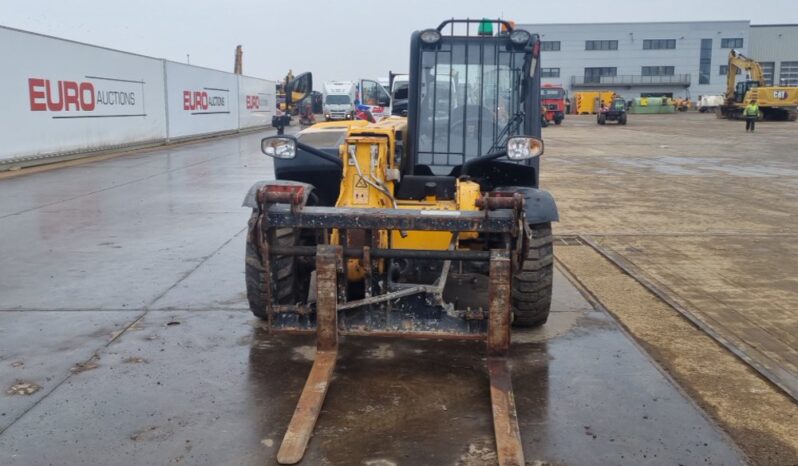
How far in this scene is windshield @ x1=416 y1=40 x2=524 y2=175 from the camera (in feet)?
21.2

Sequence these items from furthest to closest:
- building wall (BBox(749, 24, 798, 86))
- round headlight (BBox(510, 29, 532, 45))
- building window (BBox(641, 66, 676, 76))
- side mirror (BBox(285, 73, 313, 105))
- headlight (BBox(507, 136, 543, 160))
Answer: building wall (BBox(749, 24, 798, 86)) < building window (BBox(641, 66, 676, 76)) < side mirror (BBox(285, 73, 313, 105)) < round headlight (BBox(510, 29, 532, 45)) < headlight (BBox(507, 136, 543, 160))

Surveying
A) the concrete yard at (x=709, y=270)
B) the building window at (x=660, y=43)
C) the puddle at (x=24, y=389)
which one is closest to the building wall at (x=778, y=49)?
the building window at (x=660, y=43)

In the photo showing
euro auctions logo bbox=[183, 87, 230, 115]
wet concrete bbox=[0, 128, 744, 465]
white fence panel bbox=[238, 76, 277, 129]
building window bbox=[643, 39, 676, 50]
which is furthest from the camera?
building window bbox=[643, 39, 676, 50]

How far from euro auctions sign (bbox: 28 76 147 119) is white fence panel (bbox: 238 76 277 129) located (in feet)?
45.2

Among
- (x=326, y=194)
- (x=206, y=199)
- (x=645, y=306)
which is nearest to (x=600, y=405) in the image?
(x=645, y=306)

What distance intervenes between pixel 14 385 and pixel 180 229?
5690 millimetres

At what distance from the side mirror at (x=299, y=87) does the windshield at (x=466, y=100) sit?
115 cm

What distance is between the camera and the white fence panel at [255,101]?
4025 cm

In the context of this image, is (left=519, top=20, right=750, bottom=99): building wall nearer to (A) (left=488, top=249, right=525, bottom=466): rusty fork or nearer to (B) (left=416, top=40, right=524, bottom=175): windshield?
(B) (left=416, top=40, right=524, bottom=175): windshield

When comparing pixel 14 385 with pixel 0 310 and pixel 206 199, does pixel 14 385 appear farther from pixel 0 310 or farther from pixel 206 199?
pixel 206 199

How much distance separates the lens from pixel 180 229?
10375mm

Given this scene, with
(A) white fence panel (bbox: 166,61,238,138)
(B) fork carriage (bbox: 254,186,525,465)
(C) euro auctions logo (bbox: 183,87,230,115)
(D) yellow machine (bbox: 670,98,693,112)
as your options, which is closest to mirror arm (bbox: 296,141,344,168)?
(B) fork carriage (bbox: 254,186,525,465)

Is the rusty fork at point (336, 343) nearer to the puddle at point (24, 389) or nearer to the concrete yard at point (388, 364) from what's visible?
the concrete yard at point (388, 364)

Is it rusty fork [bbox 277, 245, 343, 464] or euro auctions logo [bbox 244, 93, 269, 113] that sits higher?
euro auctions logo [bbox 244, 93, 269, 113]
